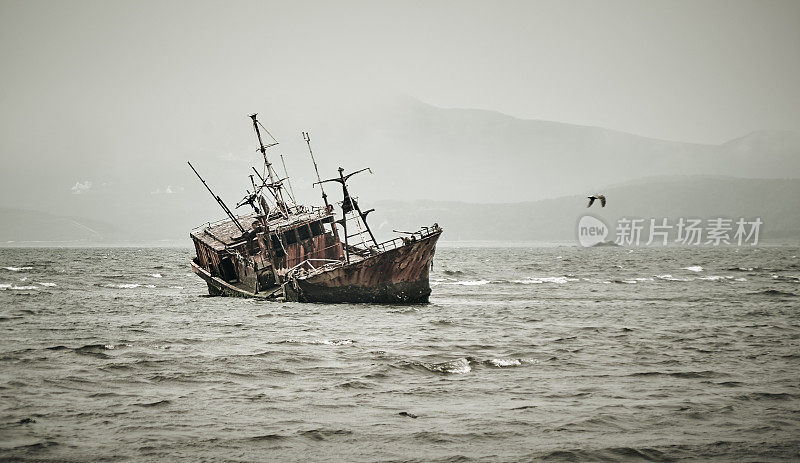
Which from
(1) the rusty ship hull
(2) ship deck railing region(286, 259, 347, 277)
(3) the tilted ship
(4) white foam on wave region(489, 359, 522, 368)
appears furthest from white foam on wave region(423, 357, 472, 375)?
(2) ship deck railing region(286, 259, 347, 277)

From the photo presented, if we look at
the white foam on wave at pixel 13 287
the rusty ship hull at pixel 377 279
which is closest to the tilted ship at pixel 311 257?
the rusty ship hull at pixel 377 279

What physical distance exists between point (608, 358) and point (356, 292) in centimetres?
1544

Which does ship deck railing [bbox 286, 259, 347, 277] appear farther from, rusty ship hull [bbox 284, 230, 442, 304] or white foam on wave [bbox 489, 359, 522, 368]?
white foam on wave [bbox 489, 359, 522, 368]

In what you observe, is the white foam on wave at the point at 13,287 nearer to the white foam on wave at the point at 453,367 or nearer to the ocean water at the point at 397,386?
the ocean water at the point at 397,386

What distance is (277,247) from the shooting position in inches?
1421

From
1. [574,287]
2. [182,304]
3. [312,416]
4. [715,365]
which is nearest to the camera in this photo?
[312,416]

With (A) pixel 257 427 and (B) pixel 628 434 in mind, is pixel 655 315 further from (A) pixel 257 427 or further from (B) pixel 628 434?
(A) pixel 257 427

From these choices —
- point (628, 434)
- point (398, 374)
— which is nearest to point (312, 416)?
point (398, 374)

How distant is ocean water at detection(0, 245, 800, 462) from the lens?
436 inches

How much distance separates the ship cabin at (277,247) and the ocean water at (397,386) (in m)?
5.43

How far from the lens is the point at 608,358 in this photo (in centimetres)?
1925

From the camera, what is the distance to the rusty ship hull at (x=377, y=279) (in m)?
31.6

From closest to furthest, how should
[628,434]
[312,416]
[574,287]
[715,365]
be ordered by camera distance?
1. [628,434]
2. [312,416]
3. [715,365]
4. [574,287]

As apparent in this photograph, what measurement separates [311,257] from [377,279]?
564 centimetres
